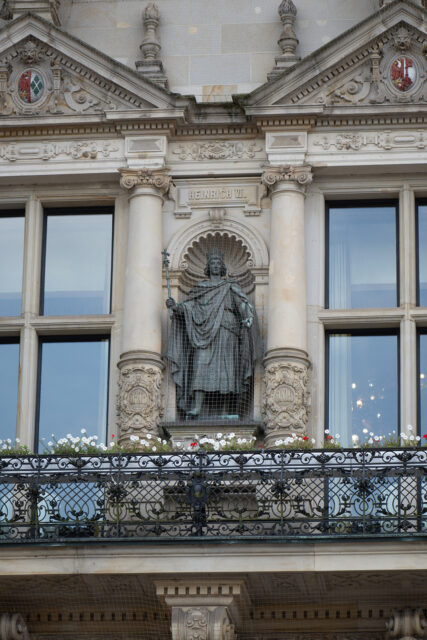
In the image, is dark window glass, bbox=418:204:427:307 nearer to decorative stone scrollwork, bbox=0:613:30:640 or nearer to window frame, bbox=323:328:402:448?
window frame, bbox=323:328:402:448

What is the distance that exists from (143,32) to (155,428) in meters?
4.77

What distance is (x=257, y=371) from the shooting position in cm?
2011

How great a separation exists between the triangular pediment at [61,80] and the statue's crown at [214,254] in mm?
1524

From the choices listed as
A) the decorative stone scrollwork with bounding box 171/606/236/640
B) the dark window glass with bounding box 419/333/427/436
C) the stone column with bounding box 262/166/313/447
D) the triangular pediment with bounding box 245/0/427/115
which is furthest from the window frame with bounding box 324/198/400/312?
the decorative stone scrollwork with bounding box 171/606/236/640

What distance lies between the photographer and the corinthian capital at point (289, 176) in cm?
2059

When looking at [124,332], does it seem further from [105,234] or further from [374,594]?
[374,594]

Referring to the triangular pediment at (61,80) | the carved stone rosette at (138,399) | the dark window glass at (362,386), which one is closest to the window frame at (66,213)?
the triangular pediment at (61,80)

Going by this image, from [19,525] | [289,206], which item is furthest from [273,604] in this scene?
[289,206]

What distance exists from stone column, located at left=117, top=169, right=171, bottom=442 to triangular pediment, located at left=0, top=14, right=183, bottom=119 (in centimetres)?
81

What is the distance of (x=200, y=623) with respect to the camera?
1744 cm

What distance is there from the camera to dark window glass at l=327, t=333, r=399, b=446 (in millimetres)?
20203

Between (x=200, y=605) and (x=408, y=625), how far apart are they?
76.4 inches

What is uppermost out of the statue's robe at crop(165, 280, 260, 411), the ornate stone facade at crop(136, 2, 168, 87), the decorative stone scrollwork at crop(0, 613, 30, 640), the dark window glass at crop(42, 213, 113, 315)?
the ornate stone facade at crop(136, 2, 168, 87)

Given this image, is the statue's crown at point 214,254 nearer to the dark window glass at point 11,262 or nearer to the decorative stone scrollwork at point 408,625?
the dark window glass at point 11,262
